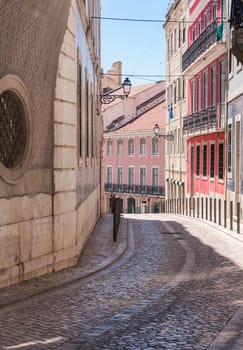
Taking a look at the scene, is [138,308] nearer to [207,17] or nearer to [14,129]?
[14,129]

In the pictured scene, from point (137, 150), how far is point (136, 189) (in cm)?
372

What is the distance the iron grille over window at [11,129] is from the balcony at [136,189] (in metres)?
46.1

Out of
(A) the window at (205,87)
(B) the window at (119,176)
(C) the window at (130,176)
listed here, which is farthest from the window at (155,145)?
(A) the window at (205,87)

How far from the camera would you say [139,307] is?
7906 mm

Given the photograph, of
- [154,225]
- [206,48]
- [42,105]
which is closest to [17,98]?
[42,105]

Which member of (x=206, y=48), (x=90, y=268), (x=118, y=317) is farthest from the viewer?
(x=206, y=48)

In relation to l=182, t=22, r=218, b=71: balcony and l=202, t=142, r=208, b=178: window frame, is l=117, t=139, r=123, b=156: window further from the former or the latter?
l=202, t=142, r=208, b=178: window frame

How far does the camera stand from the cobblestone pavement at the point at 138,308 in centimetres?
614

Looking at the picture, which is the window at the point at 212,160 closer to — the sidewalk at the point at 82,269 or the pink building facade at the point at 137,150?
the sidewalk at the point at 82,269

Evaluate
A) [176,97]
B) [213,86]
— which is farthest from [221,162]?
[176,97]

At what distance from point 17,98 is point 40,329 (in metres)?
3.94

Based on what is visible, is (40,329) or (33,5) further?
(33,5)

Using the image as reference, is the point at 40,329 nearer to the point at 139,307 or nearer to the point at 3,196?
the point at 139,307

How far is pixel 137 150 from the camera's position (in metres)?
59.3
